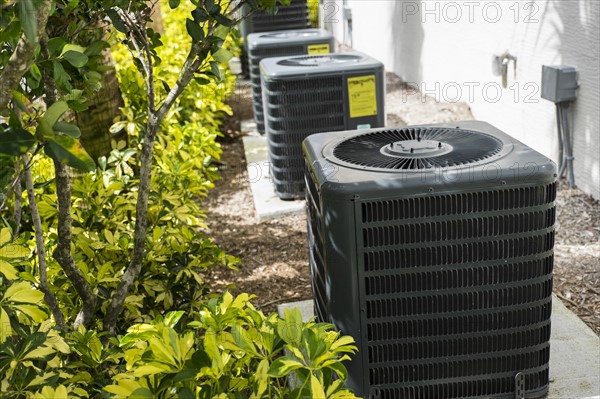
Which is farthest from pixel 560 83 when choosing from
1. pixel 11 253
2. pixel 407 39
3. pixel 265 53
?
pixel 407 39

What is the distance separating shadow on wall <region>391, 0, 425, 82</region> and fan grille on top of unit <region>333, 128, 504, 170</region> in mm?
6213

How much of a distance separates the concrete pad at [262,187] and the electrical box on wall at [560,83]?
6.49 feet

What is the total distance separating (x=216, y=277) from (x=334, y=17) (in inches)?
446

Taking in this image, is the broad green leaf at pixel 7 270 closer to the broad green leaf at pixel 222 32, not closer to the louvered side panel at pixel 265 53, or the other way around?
the broad green leaf at pixel 222 32

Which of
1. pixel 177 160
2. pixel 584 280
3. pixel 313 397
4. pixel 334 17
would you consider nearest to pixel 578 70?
pixel 584 280

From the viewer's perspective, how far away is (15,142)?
5.41ft

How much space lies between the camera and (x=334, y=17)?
15266 mm

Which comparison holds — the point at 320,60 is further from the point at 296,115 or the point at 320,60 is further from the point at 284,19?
the point at 284,19

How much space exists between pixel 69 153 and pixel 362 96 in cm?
421

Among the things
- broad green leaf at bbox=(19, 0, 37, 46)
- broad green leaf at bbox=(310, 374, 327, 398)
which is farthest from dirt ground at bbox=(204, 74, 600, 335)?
broad green leaf at bbox=(19, 0, 37, 46)

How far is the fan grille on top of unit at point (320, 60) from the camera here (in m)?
5.89

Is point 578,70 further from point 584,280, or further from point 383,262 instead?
point 383,262

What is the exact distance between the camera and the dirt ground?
4.22 m

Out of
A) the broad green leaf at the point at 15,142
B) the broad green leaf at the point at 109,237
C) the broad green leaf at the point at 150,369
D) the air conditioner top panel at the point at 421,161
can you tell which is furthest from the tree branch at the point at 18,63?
the broad green leaf at the point at 109,237
